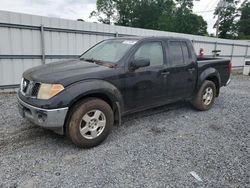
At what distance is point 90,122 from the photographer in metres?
3.17

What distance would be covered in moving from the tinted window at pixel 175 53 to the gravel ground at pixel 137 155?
4.32ft

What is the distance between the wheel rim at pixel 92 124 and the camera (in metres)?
3.11

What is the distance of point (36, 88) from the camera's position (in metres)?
2.98

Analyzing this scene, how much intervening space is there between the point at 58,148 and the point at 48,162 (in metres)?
0.40

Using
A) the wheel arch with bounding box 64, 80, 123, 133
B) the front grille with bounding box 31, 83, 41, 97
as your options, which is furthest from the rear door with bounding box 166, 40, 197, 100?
the front grille with bounding box 31, 83, 41, 97

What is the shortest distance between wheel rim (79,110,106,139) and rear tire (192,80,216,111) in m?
2.82

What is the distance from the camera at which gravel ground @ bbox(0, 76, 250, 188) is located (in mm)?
2471

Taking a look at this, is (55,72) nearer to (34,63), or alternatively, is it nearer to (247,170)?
(247,170)

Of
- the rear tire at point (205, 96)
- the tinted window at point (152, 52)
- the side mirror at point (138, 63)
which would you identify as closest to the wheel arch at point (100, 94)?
the side mirror at point (138, 63)

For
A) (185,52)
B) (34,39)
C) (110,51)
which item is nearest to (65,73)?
(110,51)

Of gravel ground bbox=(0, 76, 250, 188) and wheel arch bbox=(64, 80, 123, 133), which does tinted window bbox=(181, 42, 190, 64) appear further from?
wheel arch bbox=(64, 80, 123, 133)

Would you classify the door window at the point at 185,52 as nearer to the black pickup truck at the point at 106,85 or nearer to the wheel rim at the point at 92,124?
the black pickup truck at the point at 106,85

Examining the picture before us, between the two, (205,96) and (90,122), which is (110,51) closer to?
(90,122)

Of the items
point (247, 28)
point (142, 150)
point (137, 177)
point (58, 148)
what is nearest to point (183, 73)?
point (142, 150)
